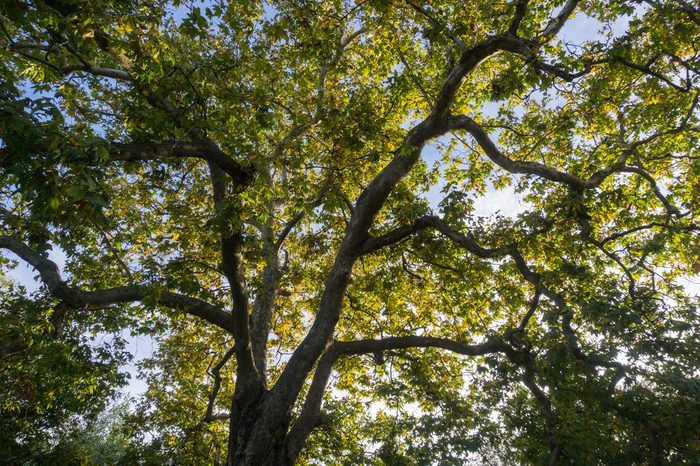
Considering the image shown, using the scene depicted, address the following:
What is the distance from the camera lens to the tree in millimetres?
5438

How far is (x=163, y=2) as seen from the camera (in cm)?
636

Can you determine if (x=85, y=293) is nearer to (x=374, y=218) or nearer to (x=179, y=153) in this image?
(x=179, y=153)

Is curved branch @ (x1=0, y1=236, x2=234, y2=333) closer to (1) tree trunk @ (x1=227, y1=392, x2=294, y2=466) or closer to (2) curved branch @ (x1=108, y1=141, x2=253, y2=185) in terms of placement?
(1) tree trunk @ (x1=227, y1=392, x2=294, y2=466)

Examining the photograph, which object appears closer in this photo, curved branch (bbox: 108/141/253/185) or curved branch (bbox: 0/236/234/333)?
curved branch (bbox: 108/141/253/185)

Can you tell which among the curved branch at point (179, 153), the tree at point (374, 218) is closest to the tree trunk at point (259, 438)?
the tree at point (374, 218)

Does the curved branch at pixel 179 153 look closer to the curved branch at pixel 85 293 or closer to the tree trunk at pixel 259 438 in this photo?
the curved branch at pixel 85 293

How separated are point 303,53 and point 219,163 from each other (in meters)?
2.73

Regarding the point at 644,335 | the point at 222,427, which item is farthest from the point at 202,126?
the point at 222,427

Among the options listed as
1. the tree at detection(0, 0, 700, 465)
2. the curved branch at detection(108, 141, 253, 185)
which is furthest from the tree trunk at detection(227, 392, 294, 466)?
the curved branch at detection(108, 141, 253, 185)

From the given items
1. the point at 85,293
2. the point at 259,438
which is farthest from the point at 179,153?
the point at 259,438

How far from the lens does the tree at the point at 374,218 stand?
214 inches

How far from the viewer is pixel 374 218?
8.49 meters

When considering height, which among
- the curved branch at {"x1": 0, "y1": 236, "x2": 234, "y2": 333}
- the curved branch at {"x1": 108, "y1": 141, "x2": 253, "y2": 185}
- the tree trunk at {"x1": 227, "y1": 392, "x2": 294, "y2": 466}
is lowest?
the tree trunk at {"x1": 227, "y1": 392, "x2": 294, "y2": 466}

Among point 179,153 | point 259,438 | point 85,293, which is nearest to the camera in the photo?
point 179,153
